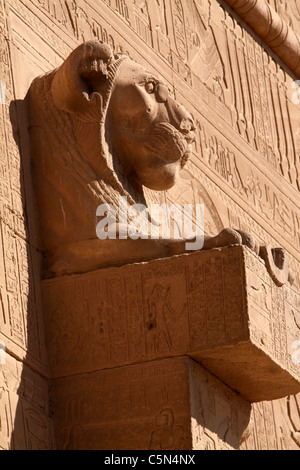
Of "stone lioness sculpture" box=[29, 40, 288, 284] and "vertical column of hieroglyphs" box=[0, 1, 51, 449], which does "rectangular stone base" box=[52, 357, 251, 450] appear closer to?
"vertical column of hieroglyphs" box=[0, 1, 51, 449]

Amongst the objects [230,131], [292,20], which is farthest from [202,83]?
[292,20]

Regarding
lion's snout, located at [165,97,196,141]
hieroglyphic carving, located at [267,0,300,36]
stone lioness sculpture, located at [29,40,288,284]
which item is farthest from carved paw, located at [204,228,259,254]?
hieroglyphic carving, located at [267,0,300,36]

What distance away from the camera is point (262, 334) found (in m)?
6.46

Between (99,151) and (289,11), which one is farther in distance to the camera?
(289,11)

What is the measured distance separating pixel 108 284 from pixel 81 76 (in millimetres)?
832

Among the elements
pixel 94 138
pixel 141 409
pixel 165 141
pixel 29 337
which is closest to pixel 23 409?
pixel 29 337

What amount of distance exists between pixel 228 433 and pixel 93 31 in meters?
2.07

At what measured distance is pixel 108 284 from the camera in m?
6.61

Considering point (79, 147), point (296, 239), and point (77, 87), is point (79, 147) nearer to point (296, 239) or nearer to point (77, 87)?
point (77, 87)

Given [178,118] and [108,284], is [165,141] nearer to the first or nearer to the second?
[178,118]

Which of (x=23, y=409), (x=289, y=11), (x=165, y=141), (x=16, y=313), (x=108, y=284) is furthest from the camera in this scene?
(x=289, y=11)

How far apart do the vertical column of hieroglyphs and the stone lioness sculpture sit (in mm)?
120

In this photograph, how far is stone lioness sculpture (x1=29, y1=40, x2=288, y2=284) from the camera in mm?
6676

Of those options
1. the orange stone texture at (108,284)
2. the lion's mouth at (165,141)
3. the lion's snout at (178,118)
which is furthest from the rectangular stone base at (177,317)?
the lion's snout at (178,118)
